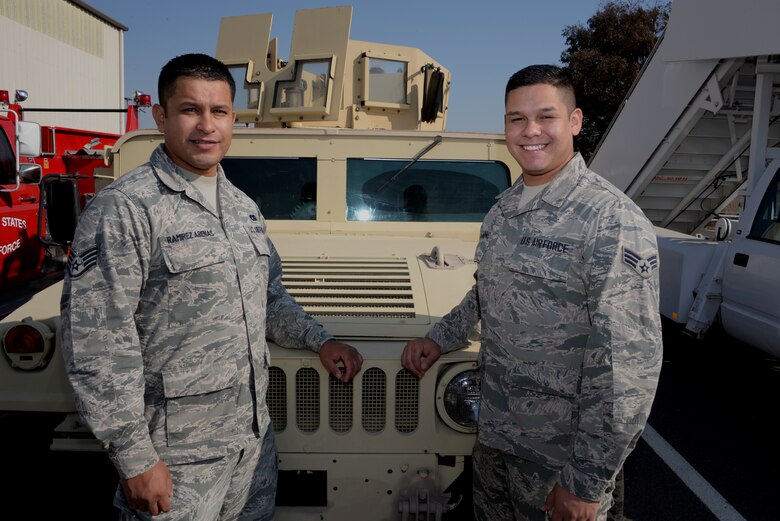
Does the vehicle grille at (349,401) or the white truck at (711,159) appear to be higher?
the white truck at (711,159)

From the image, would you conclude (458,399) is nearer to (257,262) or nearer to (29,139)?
(257,262)

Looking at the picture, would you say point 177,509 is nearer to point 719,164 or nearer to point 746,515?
point 746,515

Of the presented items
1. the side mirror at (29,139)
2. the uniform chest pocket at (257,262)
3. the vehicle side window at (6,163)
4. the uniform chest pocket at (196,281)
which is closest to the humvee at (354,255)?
the uniform chest pocket at (257,262)

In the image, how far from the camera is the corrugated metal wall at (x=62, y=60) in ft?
57.8

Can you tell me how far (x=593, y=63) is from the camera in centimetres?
1728

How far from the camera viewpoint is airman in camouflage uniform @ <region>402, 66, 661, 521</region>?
5.74 feet

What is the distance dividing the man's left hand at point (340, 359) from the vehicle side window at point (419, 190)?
159 centimetres

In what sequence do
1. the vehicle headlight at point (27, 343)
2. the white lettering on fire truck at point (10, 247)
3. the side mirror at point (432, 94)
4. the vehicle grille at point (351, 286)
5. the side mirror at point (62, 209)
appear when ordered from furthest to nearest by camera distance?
the white lettering on fire truck at point (10, 247) → the side mirror at point (432, 94) → the side mirror at point (62, 209) → the vehicle grille at point (351, 286) → the vehicle headlight at point (27, 343)

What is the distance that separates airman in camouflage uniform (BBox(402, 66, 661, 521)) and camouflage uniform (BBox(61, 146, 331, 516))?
0.61 meters

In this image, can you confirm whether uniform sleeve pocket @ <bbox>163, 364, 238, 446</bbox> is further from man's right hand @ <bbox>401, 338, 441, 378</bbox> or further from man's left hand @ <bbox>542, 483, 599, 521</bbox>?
man's left hand @ <bbox>542, 483, 599, 521</bbox>

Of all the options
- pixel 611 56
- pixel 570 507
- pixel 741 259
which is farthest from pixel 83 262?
pixel 611 56

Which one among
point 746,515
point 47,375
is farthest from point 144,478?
point 746,515

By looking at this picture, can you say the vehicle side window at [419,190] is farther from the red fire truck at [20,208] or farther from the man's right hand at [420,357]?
the red fire truck at [20,208]

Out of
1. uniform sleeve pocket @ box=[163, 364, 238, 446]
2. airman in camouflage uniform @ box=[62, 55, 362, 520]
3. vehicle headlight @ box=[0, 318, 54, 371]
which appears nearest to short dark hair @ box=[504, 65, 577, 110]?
airman in camouflage uniform @ box=[62, 55, 362, 520]
